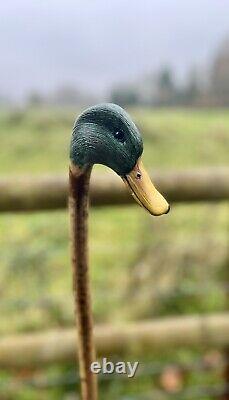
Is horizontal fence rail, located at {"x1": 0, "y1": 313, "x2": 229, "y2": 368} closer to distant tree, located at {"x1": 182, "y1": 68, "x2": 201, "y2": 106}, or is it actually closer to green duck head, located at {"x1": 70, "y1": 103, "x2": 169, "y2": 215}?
distant tree, located at {"x1": 182, "y1": 68, "x2": 201, "y2": 106}

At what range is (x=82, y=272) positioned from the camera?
375mm

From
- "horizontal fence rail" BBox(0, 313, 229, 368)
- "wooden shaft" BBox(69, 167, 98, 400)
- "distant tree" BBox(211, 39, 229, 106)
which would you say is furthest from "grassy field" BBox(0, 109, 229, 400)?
"wooden shaft" BBox(69, 167, 98, 400)

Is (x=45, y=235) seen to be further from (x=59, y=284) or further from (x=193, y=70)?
(x=193, y=70)

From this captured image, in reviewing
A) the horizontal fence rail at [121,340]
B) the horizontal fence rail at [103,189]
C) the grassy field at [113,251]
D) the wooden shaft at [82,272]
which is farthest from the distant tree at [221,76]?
the wooden shaft at [82,272]

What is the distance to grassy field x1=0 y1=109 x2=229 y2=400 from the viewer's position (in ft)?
4.06

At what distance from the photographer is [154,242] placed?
136 centimetres

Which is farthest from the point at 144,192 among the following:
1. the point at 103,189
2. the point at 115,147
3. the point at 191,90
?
the point at 191,90

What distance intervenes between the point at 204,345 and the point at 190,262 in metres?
0.45

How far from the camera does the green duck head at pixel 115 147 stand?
335 millimetres

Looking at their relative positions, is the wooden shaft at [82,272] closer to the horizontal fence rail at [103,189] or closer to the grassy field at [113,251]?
the horizontal fence rail at [103,189]

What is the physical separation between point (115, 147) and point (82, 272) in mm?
81

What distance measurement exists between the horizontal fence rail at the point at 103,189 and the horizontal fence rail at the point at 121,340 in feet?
0.60

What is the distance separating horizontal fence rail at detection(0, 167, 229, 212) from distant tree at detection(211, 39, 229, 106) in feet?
0.91

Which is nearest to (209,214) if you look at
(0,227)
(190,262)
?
(190,262)
